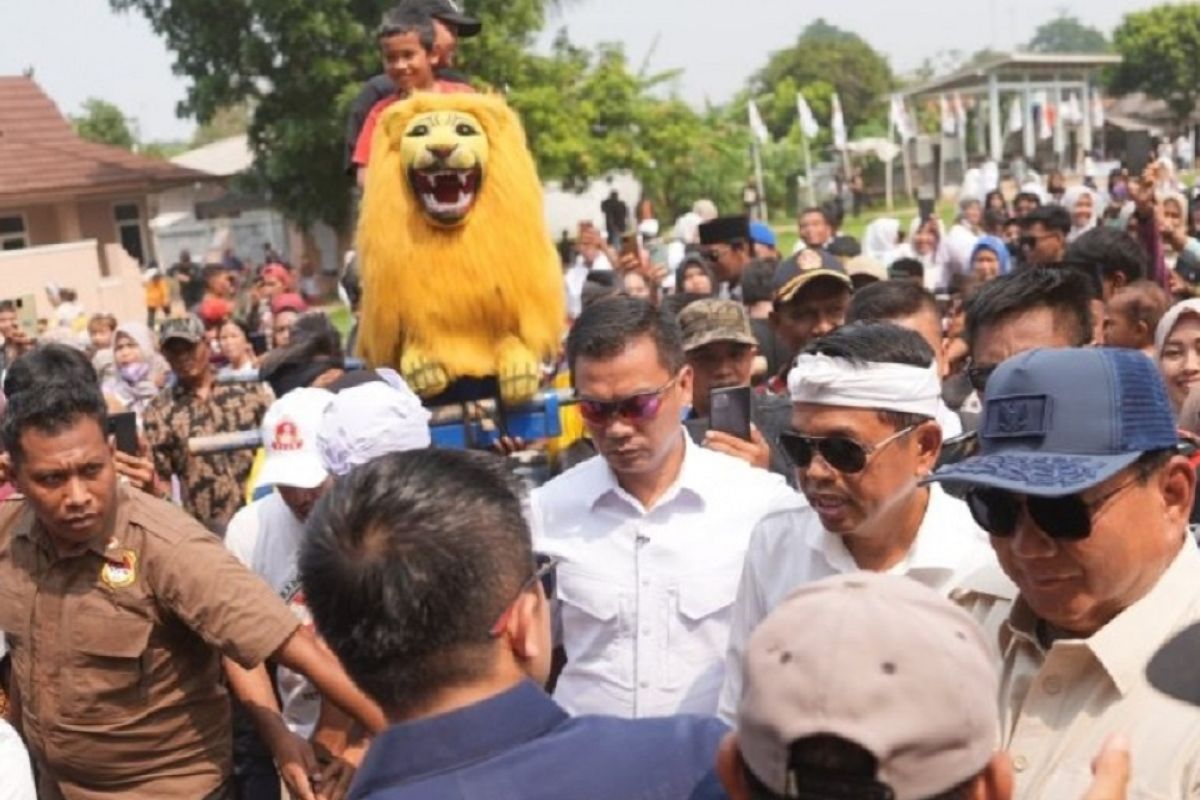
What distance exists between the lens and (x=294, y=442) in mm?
3627

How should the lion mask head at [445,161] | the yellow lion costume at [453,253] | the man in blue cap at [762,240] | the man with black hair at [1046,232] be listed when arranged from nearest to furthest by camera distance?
the lion mask head at [445,161]
the yellow lion costume at [453,253]
the man with black hair at [1046,232]
the man in blue cap at [762,240]

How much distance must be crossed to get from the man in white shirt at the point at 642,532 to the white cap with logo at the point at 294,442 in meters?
0.64

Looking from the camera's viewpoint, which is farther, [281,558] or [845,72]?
[845,72]

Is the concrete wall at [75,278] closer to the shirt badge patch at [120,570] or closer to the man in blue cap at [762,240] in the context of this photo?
the man in blue cap at [762,240]

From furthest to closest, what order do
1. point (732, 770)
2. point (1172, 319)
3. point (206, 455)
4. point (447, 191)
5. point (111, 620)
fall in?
point (206, 455) < point (447, 191) < point (1172, 319) < point (111, 620) < point (732, 770)

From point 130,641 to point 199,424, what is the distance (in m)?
2.85

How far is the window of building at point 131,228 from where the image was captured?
29.4 meters

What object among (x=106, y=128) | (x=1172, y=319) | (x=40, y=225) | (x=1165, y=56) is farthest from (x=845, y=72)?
(x=1172, y=319)

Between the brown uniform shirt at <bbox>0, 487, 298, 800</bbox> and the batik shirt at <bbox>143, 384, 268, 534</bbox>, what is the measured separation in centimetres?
235

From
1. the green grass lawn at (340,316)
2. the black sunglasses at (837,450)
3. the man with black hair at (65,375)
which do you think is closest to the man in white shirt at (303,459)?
the man with black hair at (65,375)

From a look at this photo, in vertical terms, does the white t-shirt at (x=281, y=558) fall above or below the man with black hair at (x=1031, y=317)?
below

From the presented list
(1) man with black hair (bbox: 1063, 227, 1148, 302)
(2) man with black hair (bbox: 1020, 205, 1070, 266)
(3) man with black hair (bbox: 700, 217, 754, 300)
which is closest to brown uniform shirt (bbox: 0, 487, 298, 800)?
(1) man with black hair (bbox: 1063, 227, 1148, 302)

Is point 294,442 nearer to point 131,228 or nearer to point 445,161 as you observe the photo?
point 445,161

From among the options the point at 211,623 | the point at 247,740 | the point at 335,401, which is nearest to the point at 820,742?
the point at 211,623
